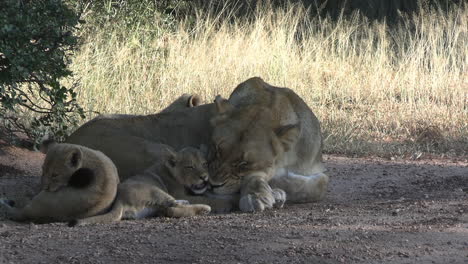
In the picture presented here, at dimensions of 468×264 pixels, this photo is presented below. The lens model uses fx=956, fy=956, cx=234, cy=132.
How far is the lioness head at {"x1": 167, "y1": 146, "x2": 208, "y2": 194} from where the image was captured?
6809 mm

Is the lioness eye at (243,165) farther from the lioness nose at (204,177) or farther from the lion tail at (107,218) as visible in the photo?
the lion tail at (107,218)

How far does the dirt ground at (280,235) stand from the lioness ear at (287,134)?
0.49m

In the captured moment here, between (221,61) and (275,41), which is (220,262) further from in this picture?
(275,41)

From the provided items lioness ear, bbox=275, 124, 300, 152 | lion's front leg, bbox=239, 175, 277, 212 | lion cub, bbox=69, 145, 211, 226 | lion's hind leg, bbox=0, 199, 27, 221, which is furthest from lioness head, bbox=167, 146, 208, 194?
lion's hind leg, bbox=0, 199, 27, 221

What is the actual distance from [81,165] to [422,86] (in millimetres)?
7650

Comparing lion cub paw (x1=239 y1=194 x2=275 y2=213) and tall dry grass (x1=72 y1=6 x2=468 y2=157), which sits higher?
tall dry grass (x1=72 y1=6 x2=468 y2=157)

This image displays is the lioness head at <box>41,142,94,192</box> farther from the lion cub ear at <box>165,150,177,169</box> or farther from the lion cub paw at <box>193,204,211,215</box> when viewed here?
the lion cub paw at <box>193,204,211,215</box>

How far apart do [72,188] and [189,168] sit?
0.86m

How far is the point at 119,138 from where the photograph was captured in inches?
290

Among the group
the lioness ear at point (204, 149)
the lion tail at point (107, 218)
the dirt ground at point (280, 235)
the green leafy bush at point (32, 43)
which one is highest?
the green leafy bush at point (32, 43)

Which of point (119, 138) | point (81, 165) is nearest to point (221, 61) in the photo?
point (119, 138)

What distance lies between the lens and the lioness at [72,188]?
6.42 meters

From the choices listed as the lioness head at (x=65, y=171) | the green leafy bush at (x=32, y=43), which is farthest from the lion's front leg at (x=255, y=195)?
the green leafy bush at (x=32, y=43)

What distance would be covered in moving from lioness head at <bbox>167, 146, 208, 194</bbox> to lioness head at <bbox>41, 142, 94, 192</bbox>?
661mm
